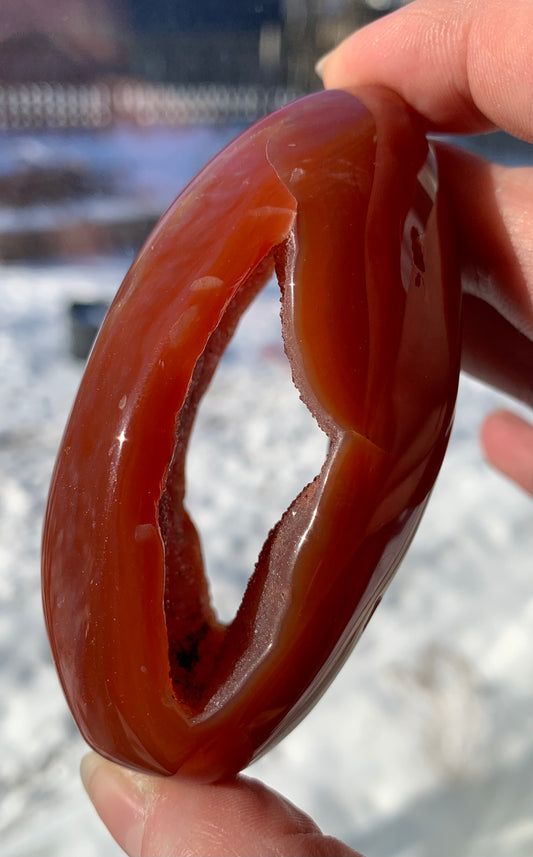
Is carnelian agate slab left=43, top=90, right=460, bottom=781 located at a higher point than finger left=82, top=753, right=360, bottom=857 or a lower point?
higher

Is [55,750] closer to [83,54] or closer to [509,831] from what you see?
[509,831]

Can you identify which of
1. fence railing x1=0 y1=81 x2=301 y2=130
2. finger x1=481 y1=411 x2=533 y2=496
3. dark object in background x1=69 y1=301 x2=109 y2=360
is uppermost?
fence railing x1=0 y1=81 x2=301 y2=130

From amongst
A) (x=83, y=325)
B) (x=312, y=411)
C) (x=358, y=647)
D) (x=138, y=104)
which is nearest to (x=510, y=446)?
(x=358, y=647)

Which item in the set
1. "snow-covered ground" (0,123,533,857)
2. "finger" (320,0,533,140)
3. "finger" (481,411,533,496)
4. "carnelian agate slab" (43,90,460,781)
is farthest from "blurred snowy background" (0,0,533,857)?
"finger" (320,0,533,140)

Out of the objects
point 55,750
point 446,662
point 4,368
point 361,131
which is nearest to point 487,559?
point 446,662

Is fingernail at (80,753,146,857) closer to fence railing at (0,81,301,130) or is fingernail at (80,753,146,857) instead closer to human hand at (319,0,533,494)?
human hand at (319,0,533,494)

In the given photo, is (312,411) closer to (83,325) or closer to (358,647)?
(358,647)
